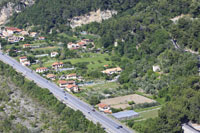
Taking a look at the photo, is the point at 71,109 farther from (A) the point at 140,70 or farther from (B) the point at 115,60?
(B) the point at 115,60

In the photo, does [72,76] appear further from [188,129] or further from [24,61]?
[188,129]

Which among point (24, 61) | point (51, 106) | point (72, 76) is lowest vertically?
point (51, 106)

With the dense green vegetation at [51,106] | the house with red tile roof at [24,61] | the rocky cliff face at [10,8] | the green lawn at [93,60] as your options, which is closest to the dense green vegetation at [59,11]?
the rocky cliff face at [10,8]

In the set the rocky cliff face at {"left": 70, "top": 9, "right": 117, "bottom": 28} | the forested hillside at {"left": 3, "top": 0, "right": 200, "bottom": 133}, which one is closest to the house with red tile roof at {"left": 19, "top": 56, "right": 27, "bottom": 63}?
the forested hillside at {"left": 3, "top": 0, "right": 200, "bottom": 133}

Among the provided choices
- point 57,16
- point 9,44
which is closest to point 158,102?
point 9,44

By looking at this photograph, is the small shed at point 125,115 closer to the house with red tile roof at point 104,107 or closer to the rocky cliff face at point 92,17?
the house with red tile roof at point 104,107

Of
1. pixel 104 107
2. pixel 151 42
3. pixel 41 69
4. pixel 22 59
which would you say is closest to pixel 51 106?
pixel 104 107

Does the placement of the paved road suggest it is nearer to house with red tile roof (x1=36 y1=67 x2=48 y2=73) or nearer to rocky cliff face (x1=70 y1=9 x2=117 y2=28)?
house with red tile roof (x1=36 y1=67 x2=48 y2=73)
